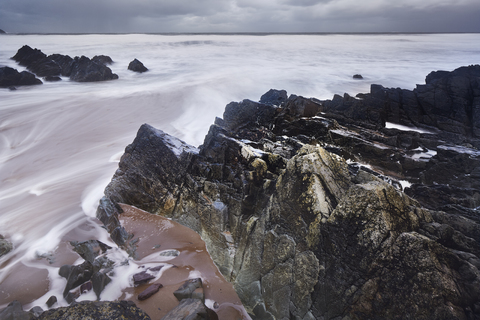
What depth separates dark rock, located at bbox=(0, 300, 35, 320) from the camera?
10.5 feet

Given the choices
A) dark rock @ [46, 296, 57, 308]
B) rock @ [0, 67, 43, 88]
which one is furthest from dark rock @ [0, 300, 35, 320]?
rock @ [0, 67, 43, 88]

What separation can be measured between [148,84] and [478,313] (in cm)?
1918

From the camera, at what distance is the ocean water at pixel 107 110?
5.55m

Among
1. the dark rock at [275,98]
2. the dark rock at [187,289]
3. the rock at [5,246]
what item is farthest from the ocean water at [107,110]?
the dark rock at [275,98]

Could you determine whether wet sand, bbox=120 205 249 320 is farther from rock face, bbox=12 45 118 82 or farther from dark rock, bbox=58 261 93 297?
rock face, bbox=12 45 118 82

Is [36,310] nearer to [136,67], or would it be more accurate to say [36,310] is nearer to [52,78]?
[52,78]

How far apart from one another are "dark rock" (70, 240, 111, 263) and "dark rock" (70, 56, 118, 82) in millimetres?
16274

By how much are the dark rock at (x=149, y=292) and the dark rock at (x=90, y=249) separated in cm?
130

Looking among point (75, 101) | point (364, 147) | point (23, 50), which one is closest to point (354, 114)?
point (364, 147)

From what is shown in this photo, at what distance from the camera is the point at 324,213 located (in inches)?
122

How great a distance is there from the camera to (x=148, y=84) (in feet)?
58.6

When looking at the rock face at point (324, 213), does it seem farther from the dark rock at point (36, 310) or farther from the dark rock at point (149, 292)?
the dark rock at point (36, 310)

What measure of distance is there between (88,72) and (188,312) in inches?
748

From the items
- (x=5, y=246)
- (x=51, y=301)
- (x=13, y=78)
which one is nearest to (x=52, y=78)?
(x=13, y=78)
